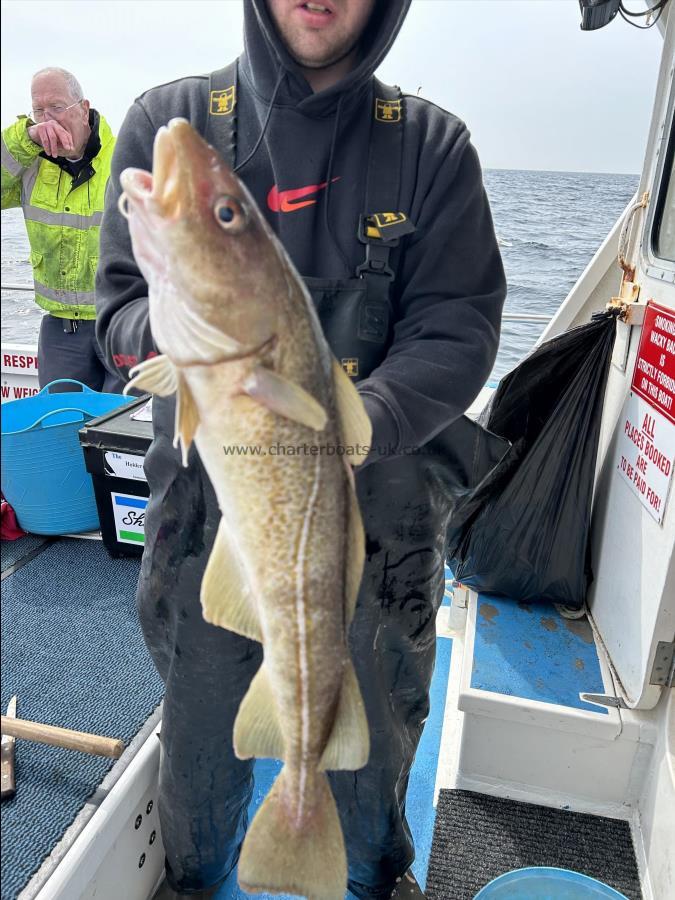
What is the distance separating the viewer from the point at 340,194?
1576mm

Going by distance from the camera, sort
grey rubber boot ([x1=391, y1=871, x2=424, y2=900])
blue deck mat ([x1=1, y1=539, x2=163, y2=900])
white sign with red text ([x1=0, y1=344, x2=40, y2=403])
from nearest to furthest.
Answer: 1. blue deck mat ([x1=1, y1=539, x2=163, y2=900])
2. grey rubber boot ([x1=391, y1=871, x2=424, y2=900])
3. white sign with red text ([x1=0, y1=344, x2=40, y2=403])

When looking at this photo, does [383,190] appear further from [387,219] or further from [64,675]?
[64,675]

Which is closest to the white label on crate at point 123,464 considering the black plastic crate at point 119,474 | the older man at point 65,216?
the black plastic crate at point 119,474

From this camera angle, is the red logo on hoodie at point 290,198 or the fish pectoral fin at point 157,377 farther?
the red logo on hoodie at point 290,198

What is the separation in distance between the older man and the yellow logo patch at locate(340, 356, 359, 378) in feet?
7.43

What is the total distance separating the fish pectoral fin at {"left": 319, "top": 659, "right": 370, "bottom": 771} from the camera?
1.20m

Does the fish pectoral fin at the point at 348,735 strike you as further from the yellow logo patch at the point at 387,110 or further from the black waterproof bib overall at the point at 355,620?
the yellow logo patch at the point at 387,110

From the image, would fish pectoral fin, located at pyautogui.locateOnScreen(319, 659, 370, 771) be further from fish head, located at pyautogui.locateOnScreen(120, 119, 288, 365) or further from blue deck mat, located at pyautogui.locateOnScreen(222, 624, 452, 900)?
blue deck mat, located at pyautogui.locateOnScreen(222, 624, 452, 900)

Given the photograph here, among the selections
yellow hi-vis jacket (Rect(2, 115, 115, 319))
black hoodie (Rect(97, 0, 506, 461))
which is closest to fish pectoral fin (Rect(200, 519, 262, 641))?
black hoodie (Rect(97, 0, 506, 461))

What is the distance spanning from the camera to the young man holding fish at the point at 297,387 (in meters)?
1.00

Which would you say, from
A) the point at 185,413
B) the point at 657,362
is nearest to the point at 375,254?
the point at 185,413

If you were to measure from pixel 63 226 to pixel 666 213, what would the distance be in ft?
10.6

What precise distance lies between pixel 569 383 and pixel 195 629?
82.5 inches

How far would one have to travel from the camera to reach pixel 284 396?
99 centimetres
